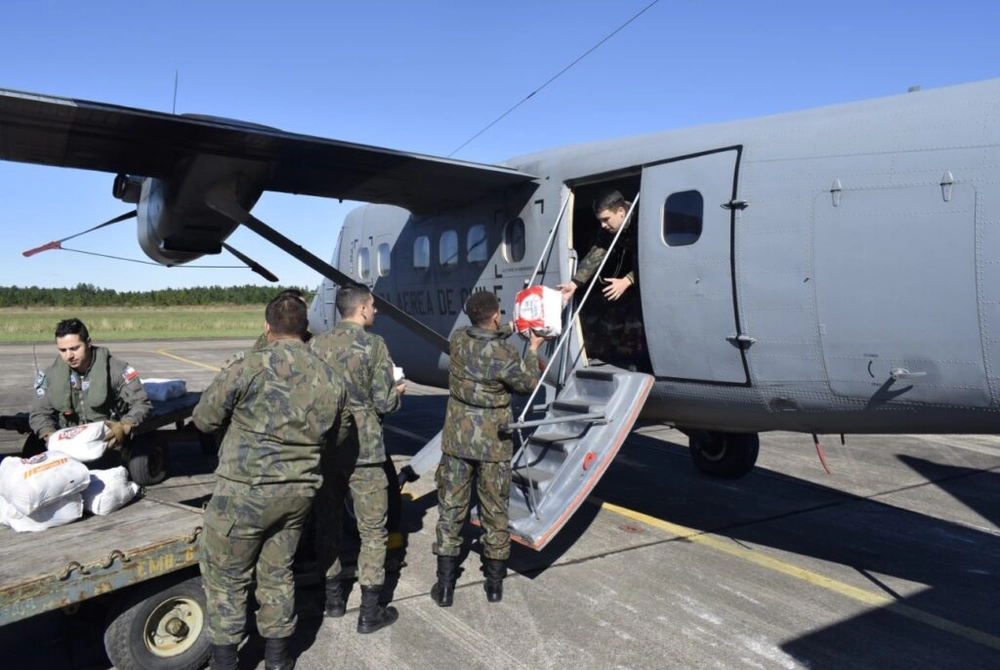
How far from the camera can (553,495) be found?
5.79 meters

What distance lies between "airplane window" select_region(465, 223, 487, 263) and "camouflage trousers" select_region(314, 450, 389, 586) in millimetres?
3622

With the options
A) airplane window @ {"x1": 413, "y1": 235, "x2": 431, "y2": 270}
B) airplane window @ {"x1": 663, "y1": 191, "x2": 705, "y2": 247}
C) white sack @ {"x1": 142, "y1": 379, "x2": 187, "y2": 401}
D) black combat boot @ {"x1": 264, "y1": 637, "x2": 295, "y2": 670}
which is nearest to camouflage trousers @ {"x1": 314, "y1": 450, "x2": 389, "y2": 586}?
black combat boot @ {"x1": 264, "y1": 637, "x2": 295, "y2": 670}

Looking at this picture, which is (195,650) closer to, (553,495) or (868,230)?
(553,495)

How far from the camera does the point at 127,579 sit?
12.9 feet

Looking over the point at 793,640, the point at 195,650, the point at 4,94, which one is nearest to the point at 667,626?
the point at 793,640

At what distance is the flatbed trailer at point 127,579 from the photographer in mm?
3658

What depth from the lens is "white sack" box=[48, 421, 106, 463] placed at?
5.03m

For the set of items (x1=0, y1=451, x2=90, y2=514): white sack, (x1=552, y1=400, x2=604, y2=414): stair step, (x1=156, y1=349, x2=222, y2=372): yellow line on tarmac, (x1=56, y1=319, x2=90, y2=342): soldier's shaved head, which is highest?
(x1=56, y1=319, x2=90, y2=342): soldier's shaved head

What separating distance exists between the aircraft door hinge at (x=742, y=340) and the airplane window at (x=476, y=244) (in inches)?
129

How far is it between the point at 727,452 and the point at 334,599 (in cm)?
570

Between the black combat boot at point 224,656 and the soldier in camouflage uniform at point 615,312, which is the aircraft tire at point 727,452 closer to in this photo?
the soldier in camouflage uniform at point 615,312

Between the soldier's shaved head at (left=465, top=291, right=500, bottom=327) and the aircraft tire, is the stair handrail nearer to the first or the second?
the soldier's shaved head at (left=465, top=291, right=500, bottom=327)

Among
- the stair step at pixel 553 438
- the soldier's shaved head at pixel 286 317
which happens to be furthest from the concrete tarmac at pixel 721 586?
the soldier's shaved head at pixel 286 317

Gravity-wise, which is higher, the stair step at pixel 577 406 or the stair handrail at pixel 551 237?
the stair handrail at pixel 551 237
